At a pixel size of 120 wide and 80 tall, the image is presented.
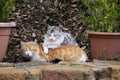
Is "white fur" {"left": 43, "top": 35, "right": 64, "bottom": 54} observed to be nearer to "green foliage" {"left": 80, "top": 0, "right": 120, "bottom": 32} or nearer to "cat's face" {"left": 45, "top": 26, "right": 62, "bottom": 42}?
"cat's face" {"left": 45, "top": 26, "right": 62, "bottom": 42}

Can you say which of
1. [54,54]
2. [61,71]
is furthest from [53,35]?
[61,71]

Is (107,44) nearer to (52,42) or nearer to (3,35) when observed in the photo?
(52,42)

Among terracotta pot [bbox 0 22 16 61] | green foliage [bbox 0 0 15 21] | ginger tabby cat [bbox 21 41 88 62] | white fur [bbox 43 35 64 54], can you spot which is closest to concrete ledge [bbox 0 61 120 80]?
ginger tabby cat [bbox 21 41 88 62]

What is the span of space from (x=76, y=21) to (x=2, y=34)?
1.74 m

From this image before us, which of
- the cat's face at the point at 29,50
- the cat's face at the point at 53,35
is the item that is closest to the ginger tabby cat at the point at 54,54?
the cat's face at the point at 29,50

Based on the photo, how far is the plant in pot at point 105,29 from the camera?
3713 mm

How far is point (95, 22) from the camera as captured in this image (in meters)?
3.87

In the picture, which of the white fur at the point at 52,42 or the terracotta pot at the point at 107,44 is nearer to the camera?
the terracotta pot at the point at 107,44

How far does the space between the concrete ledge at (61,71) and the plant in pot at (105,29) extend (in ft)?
0.71

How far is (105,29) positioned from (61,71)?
90cm

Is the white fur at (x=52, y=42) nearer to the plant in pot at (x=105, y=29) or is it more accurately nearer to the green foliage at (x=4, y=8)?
the plant in pot at (x=105, y=29)

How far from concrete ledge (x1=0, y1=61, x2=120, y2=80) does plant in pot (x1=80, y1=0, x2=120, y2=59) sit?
0.22 m

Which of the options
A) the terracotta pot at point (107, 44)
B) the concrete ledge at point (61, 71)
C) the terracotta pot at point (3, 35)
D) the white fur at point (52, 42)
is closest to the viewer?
the concrete ledge at point (61, 71)

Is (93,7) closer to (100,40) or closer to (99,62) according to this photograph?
(100,40)
